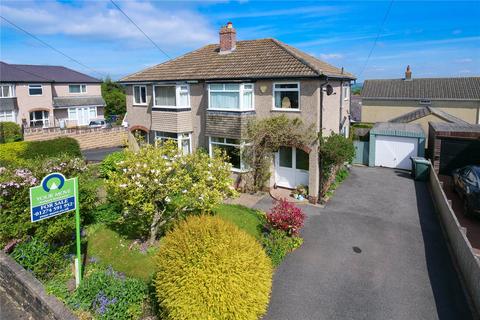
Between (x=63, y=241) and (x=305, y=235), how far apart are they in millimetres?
7757

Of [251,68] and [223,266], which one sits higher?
[251,68]

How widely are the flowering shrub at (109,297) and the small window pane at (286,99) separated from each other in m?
10.2

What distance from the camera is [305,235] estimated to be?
38.5 feet

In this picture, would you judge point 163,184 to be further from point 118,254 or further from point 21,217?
point 21,217

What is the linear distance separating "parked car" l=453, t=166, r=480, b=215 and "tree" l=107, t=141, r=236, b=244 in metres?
9.63

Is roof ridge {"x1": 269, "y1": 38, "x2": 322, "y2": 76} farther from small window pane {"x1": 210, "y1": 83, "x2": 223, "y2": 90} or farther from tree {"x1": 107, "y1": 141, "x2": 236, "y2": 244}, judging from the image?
tree {"x1": 107, "y1": 141, "x2": 236, "y2": 244}

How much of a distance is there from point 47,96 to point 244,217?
109ft

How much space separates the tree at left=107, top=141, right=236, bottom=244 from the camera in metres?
9.36

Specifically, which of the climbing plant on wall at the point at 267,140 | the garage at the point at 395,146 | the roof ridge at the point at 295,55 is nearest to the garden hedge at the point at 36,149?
the climbing plant on wall at the point at 267,140

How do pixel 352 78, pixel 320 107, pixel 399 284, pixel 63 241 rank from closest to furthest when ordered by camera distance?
1. pixel 399 284
2. pixel 63 241
3. pixel 320 107
4. pixel 352 78

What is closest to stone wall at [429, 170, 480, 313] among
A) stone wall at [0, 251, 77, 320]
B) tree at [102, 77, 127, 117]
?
stone wall at [0, 251, 77, 320]

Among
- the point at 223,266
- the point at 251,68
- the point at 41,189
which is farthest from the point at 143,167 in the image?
the point at 251,68

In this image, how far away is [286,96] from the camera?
50.0 feet

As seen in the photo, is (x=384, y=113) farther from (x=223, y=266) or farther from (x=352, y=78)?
(x=223, y=266)
